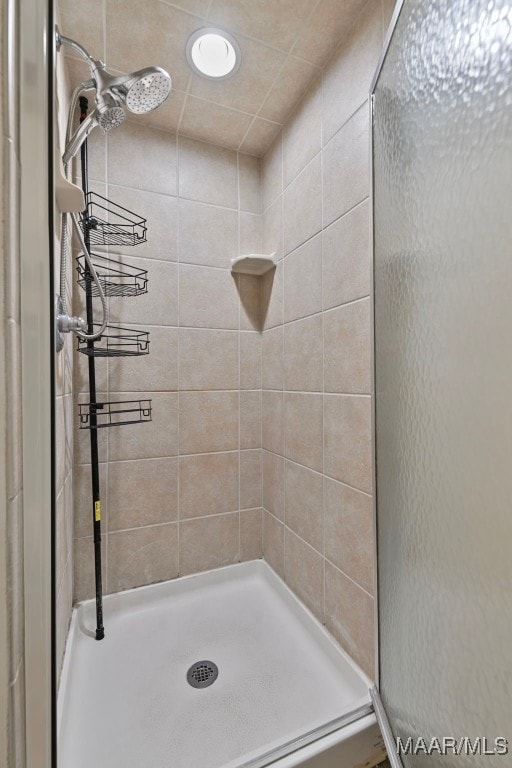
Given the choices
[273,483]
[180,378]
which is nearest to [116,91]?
[180,378]

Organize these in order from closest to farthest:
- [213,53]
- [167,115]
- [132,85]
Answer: [132,85], [213,53], [167,115]

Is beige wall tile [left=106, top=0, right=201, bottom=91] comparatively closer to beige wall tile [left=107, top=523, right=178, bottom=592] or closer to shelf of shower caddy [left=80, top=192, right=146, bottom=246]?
shelf of shower caddy [left=80, top=192, right=146, bottom=246]

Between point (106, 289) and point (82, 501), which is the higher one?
point (106, 289)

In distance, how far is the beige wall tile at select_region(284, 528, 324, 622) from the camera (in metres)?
1.12

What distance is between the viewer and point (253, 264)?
4.74ft

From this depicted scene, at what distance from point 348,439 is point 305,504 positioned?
36 centimetres

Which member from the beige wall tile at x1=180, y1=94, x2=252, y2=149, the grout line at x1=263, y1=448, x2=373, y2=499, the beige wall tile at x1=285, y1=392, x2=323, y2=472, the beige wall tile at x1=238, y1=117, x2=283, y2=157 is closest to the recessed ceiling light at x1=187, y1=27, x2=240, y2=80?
the beige wall tile at x1=180, y1=94, x2=252, y2=149

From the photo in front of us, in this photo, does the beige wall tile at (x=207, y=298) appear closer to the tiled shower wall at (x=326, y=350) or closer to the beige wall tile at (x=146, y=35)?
the tiled shower wall at (x=326, y=350)

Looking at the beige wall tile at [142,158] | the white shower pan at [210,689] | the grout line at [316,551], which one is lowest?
the white shower pan at [210,689]

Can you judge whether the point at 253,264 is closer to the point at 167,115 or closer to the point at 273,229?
the point at 273,229

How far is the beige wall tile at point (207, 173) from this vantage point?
1405mm

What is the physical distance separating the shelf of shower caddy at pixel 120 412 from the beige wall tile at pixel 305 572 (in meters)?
0.75

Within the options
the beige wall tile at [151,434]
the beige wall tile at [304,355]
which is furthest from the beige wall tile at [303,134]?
the beige wall tile at [151,434]

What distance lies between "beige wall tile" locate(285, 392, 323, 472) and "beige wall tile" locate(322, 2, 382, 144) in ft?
2.94
